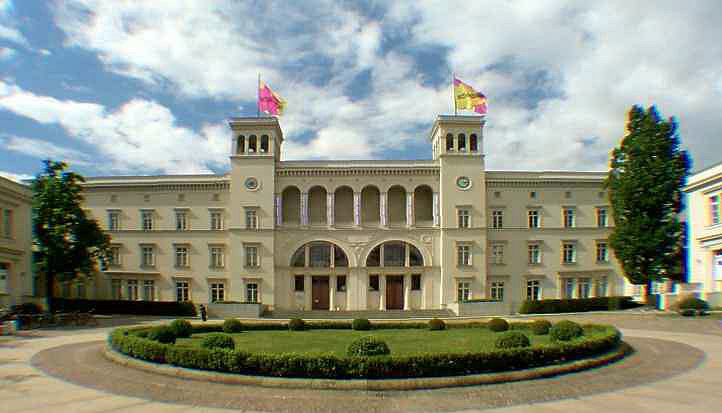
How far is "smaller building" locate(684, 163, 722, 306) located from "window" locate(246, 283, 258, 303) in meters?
34.3

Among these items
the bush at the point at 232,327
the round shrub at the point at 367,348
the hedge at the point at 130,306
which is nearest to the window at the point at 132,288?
the hedge at the point at 130,306

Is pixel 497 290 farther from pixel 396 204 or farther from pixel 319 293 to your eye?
pixel 319 293

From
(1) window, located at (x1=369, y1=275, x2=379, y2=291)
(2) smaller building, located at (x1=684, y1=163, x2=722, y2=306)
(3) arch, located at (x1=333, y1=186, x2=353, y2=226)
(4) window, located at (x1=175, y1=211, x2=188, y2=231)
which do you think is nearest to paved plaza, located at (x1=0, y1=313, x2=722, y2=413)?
(2) smaller building, located at (x1=684, y1=163, x2=722, y2=306)

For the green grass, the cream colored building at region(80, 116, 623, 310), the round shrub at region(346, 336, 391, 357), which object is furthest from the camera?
the cream colored building at region(80, 116, 623, 310)

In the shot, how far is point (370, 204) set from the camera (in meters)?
45.7

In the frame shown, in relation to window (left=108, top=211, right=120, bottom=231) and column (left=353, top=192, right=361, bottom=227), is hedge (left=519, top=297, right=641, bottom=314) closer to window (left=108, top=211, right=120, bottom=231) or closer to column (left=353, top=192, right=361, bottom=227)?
column (left=353, top=192, right=361, bottom=227)

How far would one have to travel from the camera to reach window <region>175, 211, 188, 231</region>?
4508 cm

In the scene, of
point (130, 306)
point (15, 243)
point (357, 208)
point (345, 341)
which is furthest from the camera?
point (357, 208)

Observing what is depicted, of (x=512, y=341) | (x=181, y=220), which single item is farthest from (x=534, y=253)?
(x=181, y=220)

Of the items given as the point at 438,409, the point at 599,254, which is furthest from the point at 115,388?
the point at 599,254

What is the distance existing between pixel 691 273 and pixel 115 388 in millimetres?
39305

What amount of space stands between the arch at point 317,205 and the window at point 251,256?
5961 mm

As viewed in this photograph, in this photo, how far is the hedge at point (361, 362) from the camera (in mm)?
13008

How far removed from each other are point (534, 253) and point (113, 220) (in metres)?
39.6
